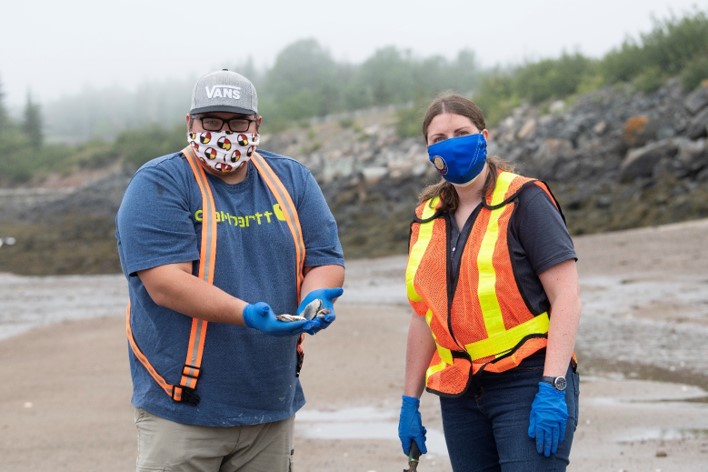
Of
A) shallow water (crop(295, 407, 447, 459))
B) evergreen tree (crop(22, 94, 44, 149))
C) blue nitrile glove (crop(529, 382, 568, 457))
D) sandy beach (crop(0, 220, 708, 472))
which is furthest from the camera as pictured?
evergreen tree (crop(22, 94, 44, 149))

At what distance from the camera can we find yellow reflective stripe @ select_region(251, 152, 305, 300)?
3.71 m

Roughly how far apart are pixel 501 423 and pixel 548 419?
208 millimetres

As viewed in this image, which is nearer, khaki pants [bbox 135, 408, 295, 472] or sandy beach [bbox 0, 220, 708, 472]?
khaki pants [bbox 135, 408, 295, 472]

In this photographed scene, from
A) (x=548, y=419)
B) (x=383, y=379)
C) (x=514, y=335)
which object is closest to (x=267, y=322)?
(x=514, y=335)

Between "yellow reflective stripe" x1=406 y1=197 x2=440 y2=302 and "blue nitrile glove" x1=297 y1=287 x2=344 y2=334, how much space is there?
14.7 inches

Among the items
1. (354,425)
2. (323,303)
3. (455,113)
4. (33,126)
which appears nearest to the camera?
(323,303)

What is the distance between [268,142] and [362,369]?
147ft

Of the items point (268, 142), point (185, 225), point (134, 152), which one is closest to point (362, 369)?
point (185, 225)

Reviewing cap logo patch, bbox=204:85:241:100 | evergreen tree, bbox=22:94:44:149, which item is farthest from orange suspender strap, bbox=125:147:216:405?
evergreen tree, bbox=22:94:44:149

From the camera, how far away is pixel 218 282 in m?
3.56

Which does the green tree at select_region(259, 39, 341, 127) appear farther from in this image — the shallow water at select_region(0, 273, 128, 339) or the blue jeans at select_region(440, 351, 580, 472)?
the blue jeans at select_region(440, 351, 580, 472)

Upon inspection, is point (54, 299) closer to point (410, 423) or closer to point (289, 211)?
point (410, 423)

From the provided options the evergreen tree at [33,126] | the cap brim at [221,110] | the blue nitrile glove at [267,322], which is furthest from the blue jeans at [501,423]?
the evergreen tree at [33,126]

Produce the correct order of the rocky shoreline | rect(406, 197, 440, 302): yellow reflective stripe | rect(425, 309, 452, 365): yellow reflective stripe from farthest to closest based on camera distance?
the rocky shoreline
rect(406, 197, 440, 302): yellow reflective stripe
rect(425, 309, 452, 365): yellow reflective stripe
